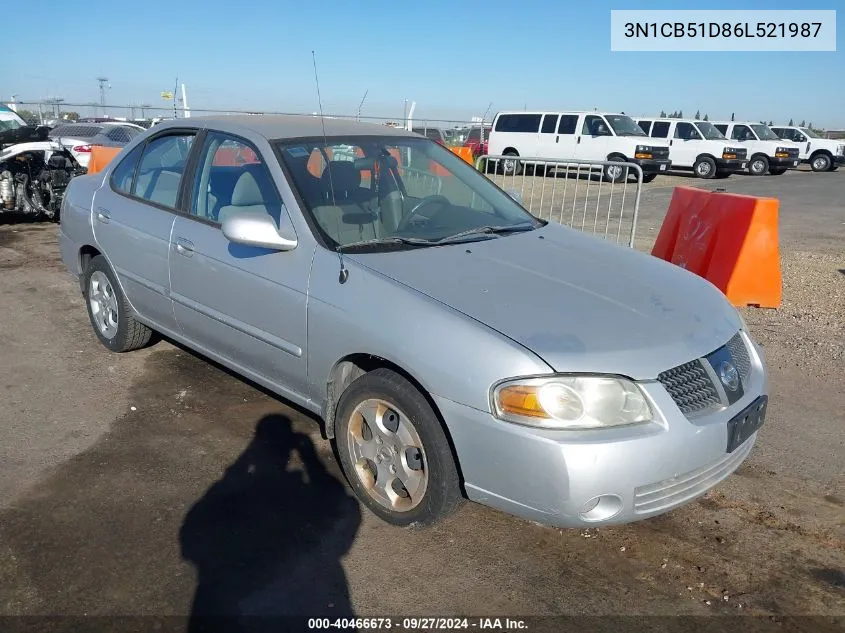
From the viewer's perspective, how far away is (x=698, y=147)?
81.5 ft

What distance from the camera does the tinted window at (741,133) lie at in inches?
1037

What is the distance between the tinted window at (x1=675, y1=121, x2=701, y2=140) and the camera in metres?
24.9

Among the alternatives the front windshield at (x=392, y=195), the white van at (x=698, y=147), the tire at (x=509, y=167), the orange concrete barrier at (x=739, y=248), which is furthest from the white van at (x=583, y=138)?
the front windshield at (x=392, y=195)

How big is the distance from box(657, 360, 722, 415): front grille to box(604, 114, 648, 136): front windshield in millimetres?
21255

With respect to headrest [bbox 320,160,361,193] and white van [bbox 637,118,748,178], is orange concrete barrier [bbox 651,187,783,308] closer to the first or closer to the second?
headrest [bbox 320,160,361,193]

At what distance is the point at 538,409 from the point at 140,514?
6.26 feet

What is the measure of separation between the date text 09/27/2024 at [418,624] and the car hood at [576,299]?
96cm

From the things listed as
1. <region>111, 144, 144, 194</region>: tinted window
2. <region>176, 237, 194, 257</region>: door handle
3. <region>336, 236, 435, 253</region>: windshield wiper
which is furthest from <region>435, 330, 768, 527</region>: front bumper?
<region>111, 144, 144, 194</region>: tinted window

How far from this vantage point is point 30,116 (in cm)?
2544

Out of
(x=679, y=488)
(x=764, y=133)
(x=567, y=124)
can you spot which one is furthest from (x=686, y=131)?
(x=679, y=488)

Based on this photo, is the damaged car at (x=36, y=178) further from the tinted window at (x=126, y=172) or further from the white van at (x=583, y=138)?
the white van at (x=583, y=138)

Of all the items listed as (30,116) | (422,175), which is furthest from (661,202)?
(30,116)

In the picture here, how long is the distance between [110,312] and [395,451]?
10.2 feet

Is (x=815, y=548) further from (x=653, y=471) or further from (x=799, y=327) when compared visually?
(x=799, y=327)
